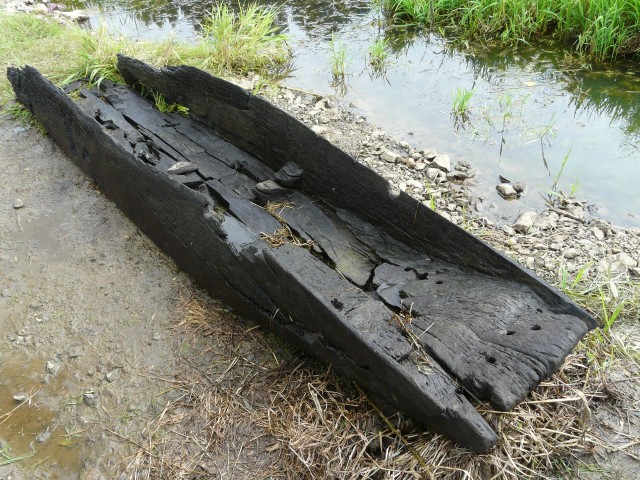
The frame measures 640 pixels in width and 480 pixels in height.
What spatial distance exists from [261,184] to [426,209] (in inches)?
44.2

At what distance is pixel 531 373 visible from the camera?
182cm

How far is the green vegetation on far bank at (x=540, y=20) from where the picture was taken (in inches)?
214

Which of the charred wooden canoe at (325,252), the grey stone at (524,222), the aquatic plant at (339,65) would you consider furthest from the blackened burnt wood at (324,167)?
the aquatic plant at (339,65)

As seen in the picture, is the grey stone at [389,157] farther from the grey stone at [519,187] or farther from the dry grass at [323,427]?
the dry grass at [323,427]

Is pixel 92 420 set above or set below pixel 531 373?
below

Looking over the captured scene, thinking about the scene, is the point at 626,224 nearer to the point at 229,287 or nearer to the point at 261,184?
the point at 261,184

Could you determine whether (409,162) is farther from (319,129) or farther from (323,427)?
(323,427)

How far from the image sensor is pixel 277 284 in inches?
87.0

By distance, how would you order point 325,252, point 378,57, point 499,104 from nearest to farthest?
1. point 325,252
2. point 499,104
3. point 378,57

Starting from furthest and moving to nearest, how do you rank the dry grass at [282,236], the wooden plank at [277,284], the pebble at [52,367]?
1. the dry grass at [282,236]
2. the pebble at [52,367]
3. the wooden plank at [277,284]

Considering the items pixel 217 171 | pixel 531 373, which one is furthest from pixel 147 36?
pixel 531 373

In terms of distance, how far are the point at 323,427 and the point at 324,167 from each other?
60.0 inches

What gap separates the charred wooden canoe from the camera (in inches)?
74.0

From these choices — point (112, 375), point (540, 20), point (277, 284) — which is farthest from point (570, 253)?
point (540, 20)
